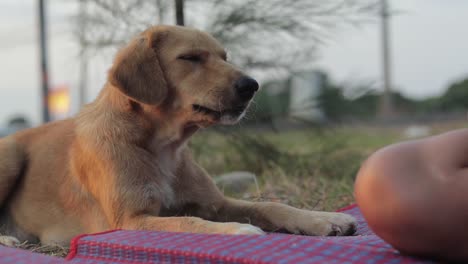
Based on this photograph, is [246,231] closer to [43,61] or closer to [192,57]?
[192,57]

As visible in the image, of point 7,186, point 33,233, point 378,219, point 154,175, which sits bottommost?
point 33,233

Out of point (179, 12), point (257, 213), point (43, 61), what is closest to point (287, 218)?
point (257, 213)

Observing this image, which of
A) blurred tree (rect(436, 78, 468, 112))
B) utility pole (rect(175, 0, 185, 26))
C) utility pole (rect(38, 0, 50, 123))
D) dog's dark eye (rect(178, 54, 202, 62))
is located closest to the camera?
dog's dark eye (rect(178, 54, 202, 62))

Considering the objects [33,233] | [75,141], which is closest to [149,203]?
[75,141]

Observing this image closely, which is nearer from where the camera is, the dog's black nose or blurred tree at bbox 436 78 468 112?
the dog's black nose

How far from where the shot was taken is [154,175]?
117 inches

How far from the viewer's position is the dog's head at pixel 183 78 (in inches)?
116

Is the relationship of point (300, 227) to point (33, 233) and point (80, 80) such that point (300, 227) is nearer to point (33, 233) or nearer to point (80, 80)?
point (33, 233)

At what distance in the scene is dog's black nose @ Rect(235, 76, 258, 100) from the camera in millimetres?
2924

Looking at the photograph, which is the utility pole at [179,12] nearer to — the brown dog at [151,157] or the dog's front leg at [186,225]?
the brown dog at [151,157]

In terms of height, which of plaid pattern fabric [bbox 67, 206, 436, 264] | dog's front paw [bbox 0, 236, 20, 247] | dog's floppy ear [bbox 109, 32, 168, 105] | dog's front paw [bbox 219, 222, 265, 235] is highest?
dog's floppy ear [bbox 109, 32, 168, 105]

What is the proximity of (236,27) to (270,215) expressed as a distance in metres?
3.17

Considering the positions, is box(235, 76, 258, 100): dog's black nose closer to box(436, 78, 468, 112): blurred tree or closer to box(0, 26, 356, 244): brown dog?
box(0, 26, 356, 244): brown dog

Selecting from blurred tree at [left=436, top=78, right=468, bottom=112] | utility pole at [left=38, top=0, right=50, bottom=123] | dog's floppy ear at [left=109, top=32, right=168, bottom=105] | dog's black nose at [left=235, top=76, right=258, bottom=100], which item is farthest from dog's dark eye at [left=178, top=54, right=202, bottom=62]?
blurred tree at [left=436, top=78, right=468, bottom=112]
